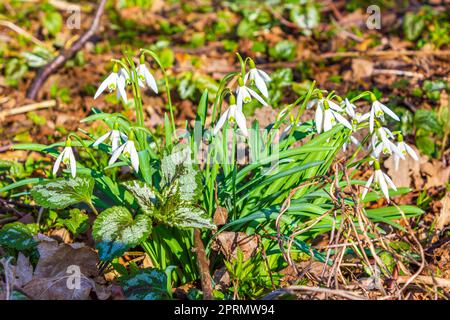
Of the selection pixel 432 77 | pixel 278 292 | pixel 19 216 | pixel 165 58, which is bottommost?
pixel 278 292

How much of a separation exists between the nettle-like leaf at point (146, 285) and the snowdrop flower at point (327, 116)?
740 mm

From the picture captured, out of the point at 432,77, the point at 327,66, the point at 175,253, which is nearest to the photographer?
the point at 175,253

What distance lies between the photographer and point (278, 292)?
1853mm

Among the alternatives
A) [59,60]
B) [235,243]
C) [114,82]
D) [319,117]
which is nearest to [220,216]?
[235,243]

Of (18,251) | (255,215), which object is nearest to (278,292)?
(255,215)

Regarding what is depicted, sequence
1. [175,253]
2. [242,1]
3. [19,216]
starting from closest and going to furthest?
[175,253] < [19,216] < [242,1]

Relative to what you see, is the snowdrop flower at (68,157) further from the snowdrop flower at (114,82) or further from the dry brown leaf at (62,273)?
the dry brown leaf at (62,273)

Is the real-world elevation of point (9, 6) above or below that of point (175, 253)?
above

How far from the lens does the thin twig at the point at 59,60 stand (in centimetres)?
382

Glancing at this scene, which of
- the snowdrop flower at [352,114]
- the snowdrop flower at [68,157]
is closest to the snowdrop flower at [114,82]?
the snowdrop flower at [68,157]

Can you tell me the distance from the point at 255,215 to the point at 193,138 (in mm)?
381

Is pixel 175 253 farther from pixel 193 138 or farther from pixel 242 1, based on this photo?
pixel 242 1

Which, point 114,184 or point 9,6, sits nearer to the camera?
point 114,184

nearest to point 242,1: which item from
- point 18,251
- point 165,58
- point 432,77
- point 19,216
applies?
point 165,58
